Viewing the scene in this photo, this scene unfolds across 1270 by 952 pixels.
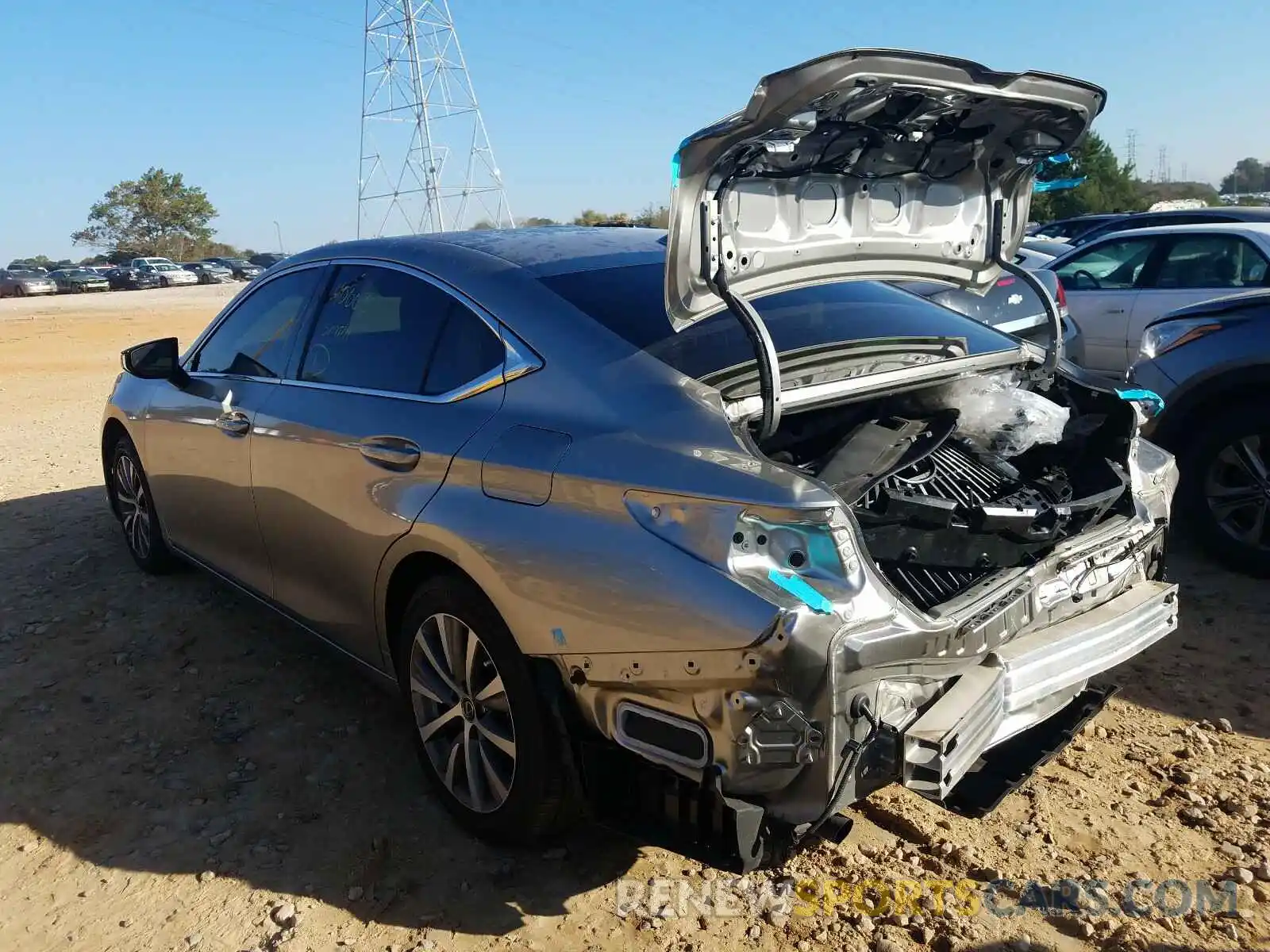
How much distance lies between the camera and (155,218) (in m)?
81.2

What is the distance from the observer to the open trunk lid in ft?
8.15

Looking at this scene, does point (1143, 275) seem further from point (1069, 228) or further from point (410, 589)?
point (1069, 228)

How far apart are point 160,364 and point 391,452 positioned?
2.04 metres

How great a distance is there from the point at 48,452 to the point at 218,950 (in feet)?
24.3

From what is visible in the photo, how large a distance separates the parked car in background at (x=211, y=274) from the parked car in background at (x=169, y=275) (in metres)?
1.39

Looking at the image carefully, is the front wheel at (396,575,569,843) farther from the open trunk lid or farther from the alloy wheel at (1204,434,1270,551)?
the alloy wheel at (1204,434,1270,551)

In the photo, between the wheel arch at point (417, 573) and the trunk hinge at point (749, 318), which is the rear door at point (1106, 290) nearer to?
the trunk hinge at point (749, 318)

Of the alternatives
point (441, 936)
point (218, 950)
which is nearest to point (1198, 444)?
point (441, 936)

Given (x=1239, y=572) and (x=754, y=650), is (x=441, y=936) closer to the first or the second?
(x=754, y=650)

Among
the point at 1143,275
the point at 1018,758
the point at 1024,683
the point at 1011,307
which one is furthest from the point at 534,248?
the point at 1143,275

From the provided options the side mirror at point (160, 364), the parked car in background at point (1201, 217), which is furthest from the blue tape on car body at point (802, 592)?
the parked car in background at point (1201, 217)

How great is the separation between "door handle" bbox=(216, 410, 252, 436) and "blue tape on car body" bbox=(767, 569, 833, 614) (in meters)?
2.41

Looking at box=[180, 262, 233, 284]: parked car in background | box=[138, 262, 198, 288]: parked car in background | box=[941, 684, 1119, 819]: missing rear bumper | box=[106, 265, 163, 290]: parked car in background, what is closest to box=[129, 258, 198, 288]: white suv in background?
box=[138, 262, 198, 288]: parked car in background

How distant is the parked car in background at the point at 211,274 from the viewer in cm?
5359
